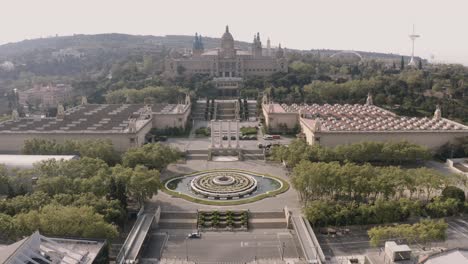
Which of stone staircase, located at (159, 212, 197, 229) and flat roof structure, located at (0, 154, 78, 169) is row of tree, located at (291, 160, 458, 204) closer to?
stone staircase, located at (159, 212, 197, 229)

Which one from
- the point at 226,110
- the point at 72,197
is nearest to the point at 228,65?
the point at 226,110

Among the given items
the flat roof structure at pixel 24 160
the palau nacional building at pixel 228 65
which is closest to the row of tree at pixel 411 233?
the flat roof structure at pixel 24 160

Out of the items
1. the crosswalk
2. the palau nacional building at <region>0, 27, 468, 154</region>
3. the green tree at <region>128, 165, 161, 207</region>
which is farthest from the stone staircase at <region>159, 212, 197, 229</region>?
the crosswalk

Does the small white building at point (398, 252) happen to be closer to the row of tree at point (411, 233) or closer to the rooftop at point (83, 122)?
the row of tree at point (411, 233)

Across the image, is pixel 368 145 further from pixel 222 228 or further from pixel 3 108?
pixel 3 108

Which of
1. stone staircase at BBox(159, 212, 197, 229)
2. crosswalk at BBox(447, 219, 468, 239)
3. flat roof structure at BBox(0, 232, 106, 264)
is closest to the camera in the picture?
flat roof structure at BBox(0, 232, 106, 264)
